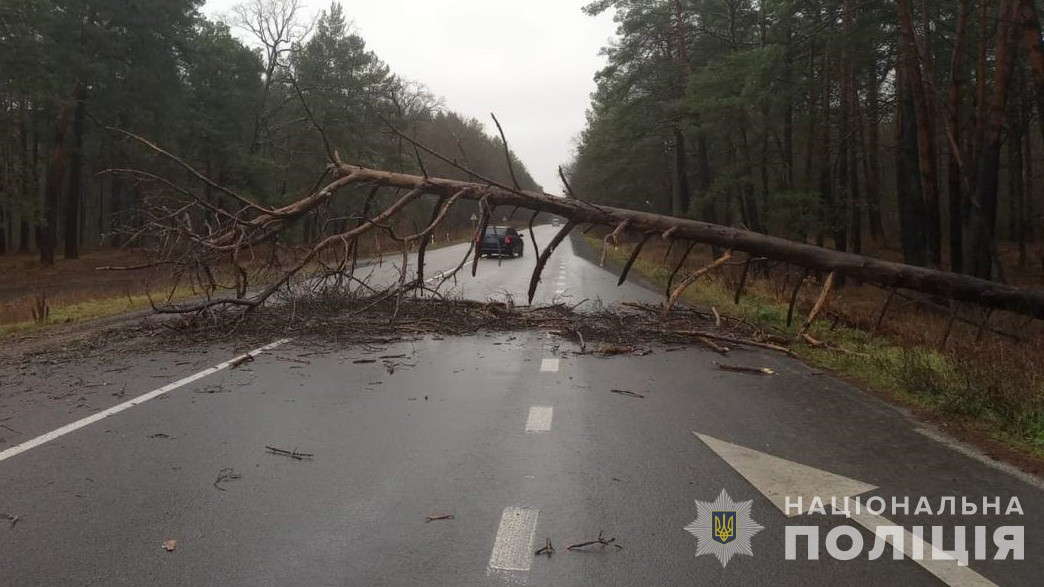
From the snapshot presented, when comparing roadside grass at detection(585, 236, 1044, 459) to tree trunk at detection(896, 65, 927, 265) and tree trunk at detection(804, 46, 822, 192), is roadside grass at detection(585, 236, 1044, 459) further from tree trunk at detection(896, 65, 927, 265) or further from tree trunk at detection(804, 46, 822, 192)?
tree trunk at detection(804, 46, 822, 192)

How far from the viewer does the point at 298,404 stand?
22.2 feet

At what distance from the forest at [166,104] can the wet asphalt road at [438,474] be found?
50.5ft

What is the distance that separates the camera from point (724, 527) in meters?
3.98

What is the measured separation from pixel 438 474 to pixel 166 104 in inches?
1244

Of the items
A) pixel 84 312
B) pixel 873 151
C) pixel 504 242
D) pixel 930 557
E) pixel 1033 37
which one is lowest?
pixel 84 312

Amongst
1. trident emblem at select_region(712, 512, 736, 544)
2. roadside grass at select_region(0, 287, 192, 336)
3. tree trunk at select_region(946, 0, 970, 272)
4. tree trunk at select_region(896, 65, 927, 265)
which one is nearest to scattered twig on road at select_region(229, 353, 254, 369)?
roadside grass at select_region(0, 287, 192, 336)

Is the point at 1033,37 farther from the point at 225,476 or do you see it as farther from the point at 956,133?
the point at 225,476

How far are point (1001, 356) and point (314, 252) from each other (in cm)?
823

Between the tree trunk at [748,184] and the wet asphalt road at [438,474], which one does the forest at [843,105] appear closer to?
the tree trunk at [748,184]

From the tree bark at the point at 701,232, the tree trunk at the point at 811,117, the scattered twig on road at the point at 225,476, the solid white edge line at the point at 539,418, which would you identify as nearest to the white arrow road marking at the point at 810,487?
the solid white edge line at the point at 539,418

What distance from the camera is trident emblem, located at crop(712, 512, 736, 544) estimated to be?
12.6 ft

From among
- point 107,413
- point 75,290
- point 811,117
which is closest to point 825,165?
point 811,117

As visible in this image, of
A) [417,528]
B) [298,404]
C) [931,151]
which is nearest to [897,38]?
[931,151]

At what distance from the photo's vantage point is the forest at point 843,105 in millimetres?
17359
